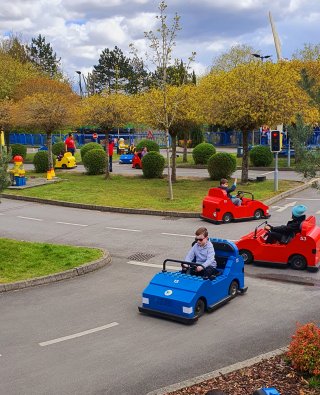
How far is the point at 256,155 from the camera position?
31.3 m

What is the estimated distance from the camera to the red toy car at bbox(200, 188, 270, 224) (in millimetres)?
15688

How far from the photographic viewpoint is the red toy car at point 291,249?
10.5 meters

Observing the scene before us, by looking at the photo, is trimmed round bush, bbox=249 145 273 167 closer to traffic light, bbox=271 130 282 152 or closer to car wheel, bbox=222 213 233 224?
Answer: traffic light, bbox=271 130 282 152

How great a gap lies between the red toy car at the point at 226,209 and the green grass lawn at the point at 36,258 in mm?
4961

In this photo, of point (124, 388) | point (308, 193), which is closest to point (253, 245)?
point (124, 388)

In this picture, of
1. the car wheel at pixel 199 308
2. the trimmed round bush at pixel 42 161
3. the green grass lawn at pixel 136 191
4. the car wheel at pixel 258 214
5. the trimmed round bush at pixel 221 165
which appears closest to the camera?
the car wheel at pixel 199 308

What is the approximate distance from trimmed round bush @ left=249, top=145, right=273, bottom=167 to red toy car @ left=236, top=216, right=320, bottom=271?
67.0 feet

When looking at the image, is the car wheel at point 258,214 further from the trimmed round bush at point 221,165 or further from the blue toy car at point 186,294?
the trimmed round bush at point 221,165

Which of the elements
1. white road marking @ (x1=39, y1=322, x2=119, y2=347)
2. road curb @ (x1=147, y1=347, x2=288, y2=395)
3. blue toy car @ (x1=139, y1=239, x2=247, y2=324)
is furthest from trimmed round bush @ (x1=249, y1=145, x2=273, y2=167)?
road curb @ (x1=147, y1=347, x2=288, y2=395)

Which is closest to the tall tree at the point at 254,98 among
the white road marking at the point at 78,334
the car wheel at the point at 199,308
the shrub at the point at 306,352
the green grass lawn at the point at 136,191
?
the green grass lawn at the point at 136,191

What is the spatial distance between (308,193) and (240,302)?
13.8 m

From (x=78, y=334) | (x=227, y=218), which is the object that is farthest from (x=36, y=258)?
(x=227, y=218)

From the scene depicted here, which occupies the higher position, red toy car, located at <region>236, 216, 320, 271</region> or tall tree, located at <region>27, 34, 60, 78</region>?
tall tree, located at <region>27, 34, 60, 78</region>

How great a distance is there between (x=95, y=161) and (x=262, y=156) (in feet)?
35.3
